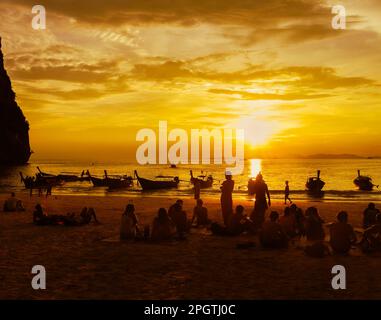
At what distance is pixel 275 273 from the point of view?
9.45 metres

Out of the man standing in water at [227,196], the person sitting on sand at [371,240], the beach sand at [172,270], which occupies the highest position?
the man standing in water at [227,196]

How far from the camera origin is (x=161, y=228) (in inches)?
525

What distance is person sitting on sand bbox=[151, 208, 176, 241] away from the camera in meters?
13.2

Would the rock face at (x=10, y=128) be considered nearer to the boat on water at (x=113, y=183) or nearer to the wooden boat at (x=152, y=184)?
the boat on water at (x=113, y=183)

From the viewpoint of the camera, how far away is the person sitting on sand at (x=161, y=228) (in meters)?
13.2

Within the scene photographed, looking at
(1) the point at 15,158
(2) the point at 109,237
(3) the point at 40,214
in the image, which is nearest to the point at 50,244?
(2) the point at 109,237

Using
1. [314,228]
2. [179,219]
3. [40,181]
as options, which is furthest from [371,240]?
[40,181]

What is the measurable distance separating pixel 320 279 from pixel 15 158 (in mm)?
137748

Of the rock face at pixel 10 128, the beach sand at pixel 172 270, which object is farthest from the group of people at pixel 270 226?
the rock face at pixel 10 128

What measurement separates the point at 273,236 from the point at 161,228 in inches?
147

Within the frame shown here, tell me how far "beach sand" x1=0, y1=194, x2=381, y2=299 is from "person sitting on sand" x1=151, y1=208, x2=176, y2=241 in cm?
47

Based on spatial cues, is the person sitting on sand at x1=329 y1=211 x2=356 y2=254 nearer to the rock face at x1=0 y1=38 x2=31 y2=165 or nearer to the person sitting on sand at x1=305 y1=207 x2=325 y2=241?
the person sitting on sand at x1=305 y1=207 x2=325 y2=241

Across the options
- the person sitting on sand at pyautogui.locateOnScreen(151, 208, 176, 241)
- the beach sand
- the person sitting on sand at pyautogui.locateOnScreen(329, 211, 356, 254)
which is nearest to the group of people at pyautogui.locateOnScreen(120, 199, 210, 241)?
the person sitting on sand at pyautogui.locateOnScreen(151, 208, 176, 241)

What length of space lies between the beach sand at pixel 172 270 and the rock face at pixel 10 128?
375 ft
